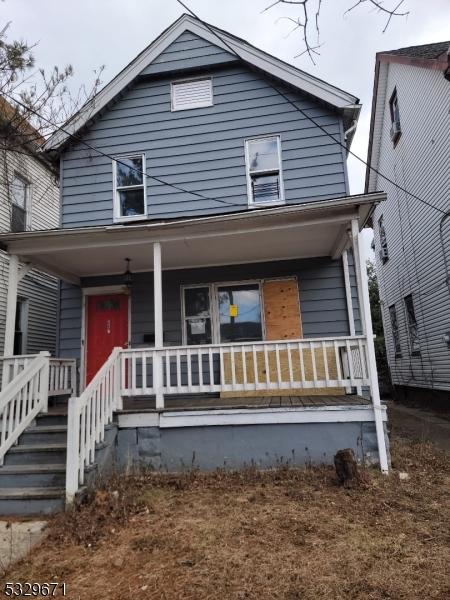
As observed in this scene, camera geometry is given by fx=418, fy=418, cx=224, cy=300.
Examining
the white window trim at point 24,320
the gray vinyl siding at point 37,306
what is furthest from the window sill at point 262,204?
the white window trim at point 24,320

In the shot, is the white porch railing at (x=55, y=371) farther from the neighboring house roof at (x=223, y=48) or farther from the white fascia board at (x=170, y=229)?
the neighboring house roof at (x=223, y=48)

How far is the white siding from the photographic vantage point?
32.2 feet

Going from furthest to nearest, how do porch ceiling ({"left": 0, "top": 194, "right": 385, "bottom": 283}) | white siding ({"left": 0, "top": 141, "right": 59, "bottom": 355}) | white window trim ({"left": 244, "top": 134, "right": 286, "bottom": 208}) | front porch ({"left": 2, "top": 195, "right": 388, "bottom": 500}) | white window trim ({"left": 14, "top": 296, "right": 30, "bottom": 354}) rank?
white window trim ({"left": 14, "top": 296, "right": 30, "bottom": 354}) < white siding ({"left": 0, "top": 141, "right": 59, "bottom": 355}) < white window trim ({"left": 244, "top": 134, "right": 286, "bottom": 208}) < porch ceiling ({"left": 0, "top": 194, "right": 385, "bottom": 283}) < front porch ({"left": 2, "top": 195, "right": 388, "bottom": 500})

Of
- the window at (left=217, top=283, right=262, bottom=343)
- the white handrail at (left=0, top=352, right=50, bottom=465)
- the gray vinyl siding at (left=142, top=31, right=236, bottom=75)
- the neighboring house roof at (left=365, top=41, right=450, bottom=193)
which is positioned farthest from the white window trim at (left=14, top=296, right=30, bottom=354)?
the neighboring house roof at (left=365, top=41, right=450, bottom=193)

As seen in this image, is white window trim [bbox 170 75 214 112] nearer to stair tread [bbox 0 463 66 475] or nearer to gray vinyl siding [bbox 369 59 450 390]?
gray vinyl siding [bbox 369 59 450 390]

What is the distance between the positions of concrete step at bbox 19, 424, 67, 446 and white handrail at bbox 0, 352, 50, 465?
9cm

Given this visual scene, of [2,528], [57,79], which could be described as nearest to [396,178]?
[57,79]

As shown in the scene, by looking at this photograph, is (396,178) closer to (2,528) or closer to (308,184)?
(308,184)

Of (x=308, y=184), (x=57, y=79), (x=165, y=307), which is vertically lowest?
(x=165, y=307)

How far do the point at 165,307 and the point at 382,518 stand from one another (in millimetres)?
5162

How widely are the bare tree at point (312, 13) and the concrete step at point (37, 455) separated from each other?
4.62 meters

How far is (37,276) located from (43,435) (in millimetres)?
7171

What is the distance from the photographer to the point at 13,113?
6316 millimetres

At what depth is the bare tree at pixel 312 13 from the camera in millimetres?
2670
